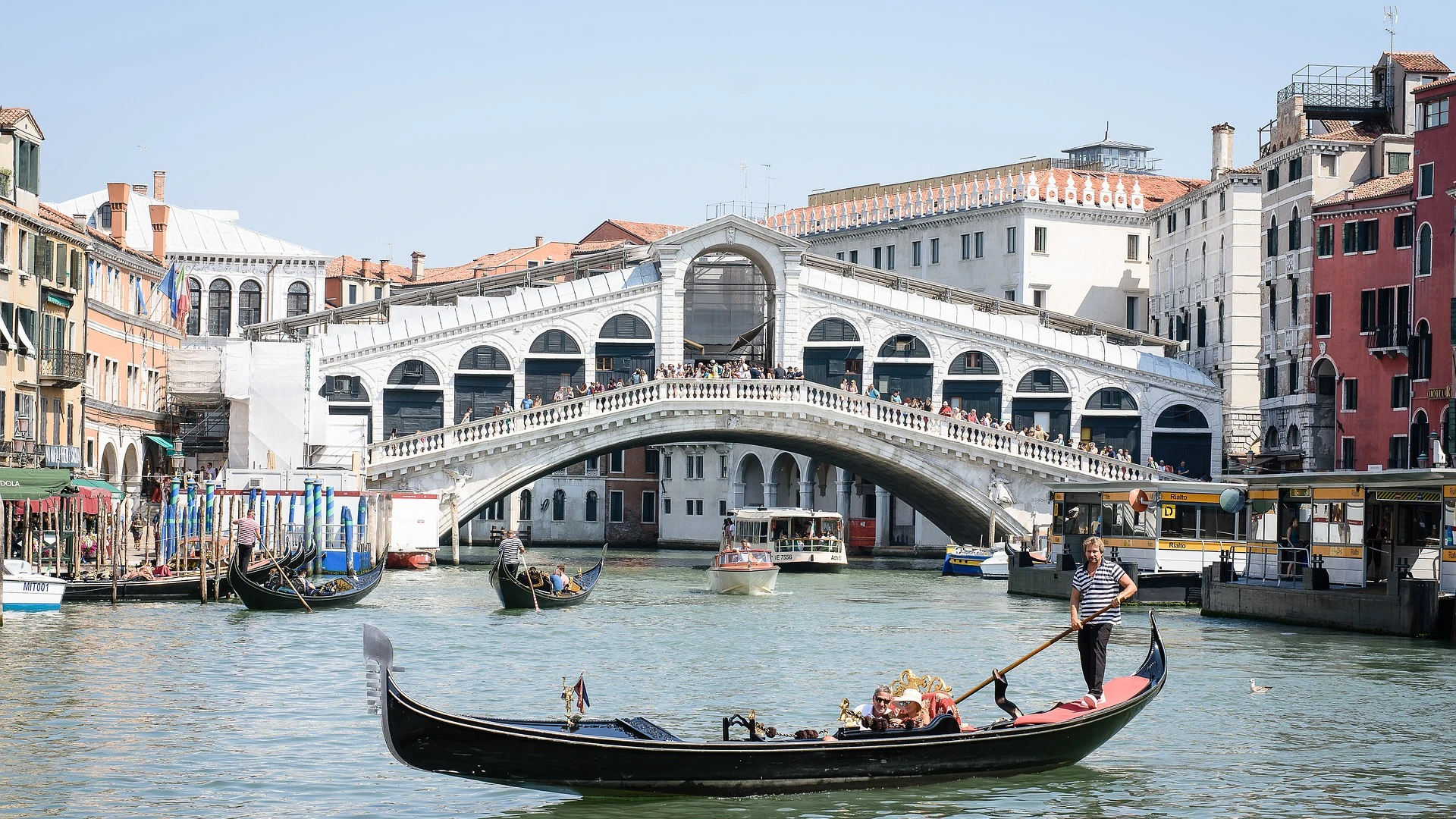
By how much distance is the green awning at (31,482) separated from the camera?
22.1 metres

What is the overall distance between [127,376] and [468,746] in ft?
89.8

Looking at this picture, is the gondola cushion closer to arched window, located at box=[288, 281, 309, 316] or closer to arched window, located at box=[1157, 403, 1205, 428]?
arched window, located at box=[1157, 403, 1205, 428]

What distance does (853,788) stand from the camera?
38.2 ft

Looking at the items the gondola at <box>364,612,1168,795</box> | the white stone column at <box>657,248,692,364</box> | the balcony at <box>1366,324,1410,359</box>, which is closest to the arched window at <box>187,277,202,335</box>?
the white stone column at <box>657,248,692,364</box>

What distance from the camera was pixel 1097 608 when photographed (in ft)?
42.5

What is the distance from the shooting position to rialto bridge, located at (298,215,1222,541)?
121ft

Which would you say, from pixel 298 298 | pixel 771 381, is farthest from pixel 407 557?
pixel 298 298

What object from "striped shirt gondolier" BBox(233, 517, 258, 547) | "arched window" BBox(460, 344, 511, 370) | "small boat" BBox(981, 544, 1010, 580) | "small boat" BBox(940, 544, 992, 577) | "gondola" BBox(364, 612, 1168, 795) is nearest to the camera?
"gondola" BBox(364, 612, 1168, 795)

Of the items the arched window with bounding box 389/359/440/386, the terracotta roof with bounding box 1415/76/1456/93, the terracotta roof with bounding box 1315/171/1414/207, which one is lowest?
the arched window with bounding box 389/359/440/386

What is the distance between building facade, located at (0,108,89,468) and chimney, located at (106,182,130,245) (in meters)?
7.65

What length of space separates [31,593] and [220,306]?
27146mm

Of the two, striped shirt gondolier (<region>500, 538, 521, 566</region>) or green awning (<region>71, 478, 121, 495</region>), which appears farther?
green awning (<region>71, 478, 121, 495</region>)

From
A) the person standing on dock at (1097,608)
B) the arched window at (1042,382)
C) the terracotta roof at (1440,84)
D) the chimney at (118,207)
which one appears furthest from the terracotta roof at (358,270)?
the person standing on dock at (1097,608)

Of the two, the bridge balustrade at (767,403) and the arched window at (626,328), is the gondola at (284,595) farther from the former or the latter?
the arched window at (626,328)
